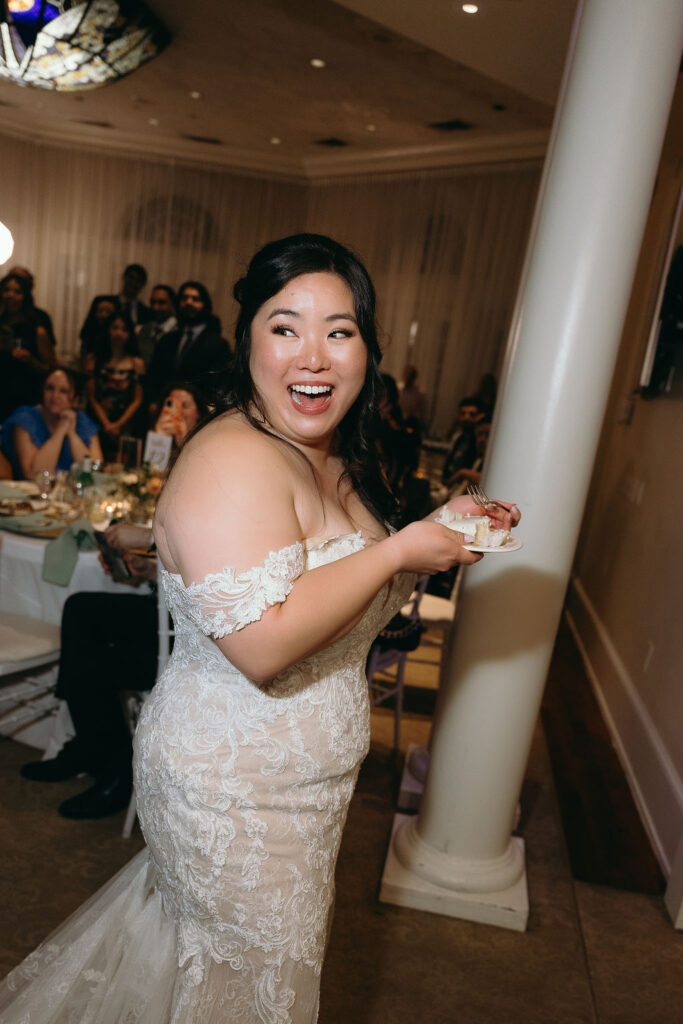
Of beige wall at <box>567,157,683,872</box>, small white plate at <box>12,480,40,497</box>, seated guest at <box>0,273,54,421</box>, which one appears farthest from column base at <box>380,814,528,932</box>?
seated guest at <box>0,273,54,421</box>

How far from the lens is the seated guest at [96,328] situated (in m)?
6.80

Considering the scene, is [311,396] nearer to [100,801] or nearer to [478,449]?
[100,801]

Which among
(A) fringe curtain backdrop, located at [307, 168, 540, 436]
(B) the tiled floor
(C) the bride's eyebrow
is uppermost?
(A) fringe curtain backdrop, located at [307, 168, 540, 436]

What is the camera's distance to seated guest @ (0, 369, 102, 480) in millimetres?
3686

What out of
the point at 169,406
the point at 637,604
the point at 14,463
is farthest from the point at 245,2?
the point at 637,604

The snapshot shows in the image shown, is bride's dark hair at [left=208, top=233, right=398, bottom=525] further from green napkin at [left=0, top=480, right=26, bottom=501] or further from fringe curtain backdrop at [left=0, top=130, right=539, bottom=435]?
fringe curtain backdrop at [left=0, top=130, right=539, bottom=435]

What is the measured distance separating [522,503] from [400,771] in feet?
4.77

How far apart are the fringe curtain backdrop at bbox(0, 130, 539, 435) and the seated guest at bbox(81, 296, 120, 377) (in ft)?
6.56

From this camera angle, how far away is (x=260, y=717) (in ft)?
4.01

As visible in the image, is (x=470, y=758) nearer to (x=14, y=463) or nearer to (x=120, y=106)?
(x=14, y=463)

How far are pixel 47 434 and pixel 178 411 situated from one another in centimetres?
65

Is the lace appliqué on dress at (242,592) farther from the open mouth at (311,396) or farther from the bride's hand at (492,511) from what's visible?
the bride's hand at (492,511)

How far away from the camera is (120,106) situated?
7.91 m

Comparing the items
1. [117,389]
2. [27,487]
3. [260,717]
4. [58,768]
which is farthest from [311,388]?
[117,389]
